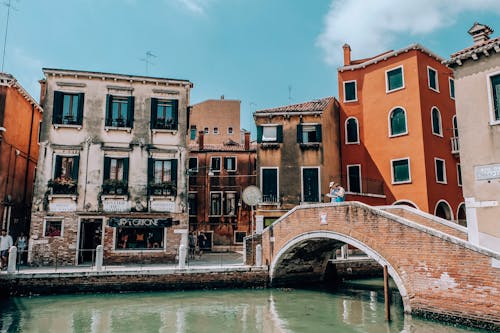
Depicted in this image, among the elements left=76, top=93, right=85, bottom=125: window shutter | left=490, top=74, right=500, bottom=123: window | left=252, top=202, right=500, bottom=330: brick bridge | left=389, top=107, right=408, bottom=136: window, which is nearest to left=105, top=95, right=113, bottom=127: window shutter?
left=76, top=93, right=85, bottom=125: window shutter

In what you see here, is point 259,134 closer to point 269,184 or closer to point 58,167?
point 269,184

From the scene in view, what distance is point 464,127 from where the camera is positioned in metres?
11.2

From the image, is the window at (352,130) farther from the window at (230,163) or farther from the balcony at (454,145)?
the window at (230,163)

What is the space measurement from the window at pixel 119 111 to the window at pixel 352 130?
11.3 meters

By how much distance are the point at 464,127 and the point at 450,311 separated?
501 centimetres

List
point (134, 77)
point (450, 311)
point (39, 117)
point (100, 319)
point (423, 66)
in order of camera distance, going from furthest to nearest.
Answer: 1. point (39, 117)
2. point (423, 66)
3. point (134, 77)
4. point (100, 319)
5. point (450, 311)

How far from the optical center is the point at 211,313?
11.9 m

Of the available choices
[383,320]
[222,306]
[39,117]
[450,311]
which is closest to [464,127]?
[450,311]

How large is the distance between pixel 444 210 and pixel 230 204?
12.0 meters

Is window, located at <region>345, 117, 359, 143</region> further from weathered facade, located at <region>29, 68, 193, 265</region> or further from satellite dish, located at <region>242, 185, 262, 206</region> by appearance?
weathered facade, located at <region>29, 68, 193, 265</region>

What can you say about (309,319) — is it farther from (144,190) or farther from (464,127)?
(144,190)

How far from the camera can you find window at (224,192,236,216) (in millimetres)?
24828

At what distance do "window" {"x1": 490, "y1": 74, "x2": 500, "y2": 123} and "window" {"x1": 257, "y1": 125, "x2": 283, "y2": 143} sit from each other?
11.4 metres

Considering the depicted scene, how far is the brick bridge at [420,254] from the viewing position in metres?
8.96
